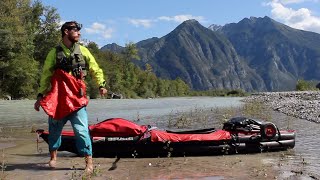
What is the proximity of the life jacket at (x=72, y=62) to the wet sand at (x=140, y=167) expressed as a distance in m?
1.69

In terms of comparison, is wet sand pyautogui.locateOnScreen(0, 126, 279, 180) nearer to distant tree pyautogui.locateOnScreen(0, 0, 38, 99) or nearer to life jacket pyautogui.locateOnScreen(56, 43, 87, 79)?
life jacket pyautogui.locateOnScreen(56, 43, 87, 79)

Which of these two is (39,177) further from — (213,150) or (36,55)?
(36,55)

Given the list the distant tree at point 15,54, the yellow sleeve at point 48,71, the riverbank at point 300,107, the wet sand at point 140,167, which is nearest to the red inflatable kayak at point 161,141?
the wet sand at point 140,167

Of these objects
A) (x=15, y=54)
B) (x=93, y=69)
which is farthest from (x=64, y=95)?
(x=15, y=54)

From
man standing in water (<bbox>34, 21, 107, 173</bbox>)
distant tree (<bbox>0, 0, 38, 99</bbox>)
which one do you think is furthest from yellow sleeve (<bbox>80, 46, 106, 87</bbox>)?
distant tree (<bbox>0, 0, 38, 99</bbox>)

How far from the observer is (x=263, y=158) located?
8.77 meters

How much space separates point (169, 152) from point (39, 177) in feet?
9.65

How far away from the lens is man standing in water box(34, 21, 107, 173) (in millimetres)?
6832

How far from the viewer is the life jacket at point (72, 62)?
6891 millimetres

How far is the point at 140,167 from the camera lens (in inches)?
297

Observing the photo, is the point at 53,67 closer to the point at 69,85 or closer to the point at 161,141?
the point at 69,85

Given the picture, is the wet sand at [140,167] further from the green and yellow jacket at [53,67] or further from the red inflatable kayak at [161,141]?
the green and yellow jacket at [53,67]

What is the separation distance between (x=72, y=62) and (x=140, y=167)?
90.8 inches

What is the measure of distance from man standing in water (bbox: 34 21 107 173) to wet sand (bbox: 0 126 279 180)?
0.52m
